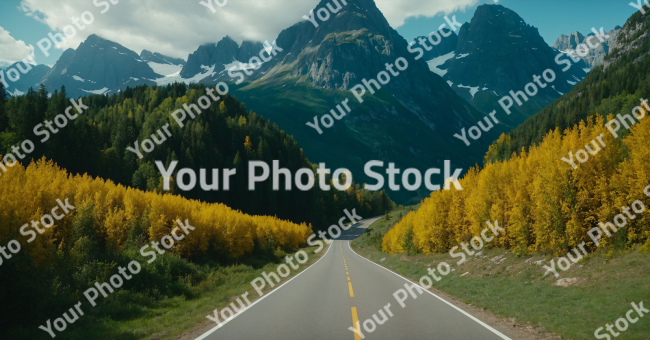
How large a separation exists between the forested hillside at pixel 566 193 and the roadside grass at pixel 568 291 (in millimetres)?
1266

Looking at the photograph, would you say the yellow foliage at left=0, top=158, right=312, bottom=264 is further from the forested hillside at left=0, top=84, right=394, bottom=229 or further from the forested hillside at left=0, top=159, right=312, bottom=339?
the forested hillside at left=0, top=84, right=394, bottom=229

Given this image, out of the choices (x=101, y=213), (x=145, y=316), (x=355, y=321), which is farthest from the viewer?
(x=101, y=213)

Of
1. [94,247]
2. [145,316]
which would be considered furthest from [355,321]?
[94,247]

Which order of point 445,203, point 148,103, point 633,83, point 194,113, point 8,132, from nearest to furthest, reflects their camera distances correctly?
point 445,203
point 8,132
point 633,83
point 194,113
point 148,103

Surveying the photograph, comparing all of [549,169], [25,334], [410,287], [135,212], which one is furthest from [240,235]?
[549,169]

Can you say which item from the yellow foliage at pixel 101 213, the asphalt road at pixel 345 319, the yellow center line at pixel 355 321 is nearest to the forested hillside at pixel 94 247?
the yellow foliage at pixel 101 213

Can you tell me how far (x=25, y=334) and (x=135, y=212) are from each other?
629 inches

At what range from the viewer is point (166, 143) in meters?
82.1

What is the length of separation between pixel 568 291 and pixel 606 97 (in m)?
117

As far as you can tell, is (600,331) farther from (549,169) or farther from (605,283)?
(549,169)

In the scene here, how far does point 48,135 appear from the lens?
58281 mm

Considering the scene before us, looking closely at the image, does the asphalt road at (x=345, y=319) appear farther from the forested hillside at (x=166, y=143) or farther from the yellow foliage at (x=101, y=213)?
the forested hillside at (x=166, y=143)

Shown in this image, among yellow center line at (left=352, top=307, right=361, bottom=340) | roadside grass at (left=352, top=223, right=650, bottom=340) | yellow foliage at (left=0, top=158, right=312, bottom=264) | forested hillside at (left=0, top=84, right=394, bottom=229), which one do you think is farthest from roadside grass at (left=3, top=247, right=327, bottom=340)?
forested hillside at (left=0, top=84, right=394, bottom=229)

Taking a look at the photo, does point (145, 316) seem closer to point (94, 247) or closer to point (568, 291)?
point (94, 247)
